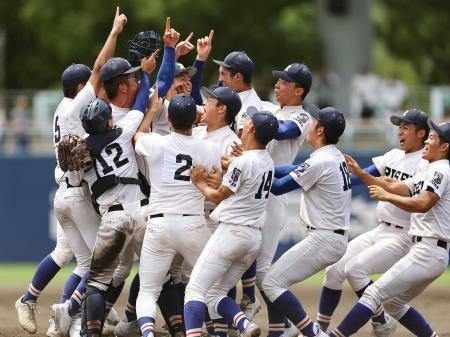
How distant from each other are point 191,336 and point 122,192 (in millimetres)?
1401

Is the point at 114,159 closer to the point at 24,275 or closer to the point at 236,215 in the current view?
the point at 236,215

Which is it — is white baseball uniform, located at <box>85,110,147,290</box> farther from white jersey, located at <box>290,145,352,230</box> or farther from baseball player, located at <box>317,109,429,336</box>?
baseball player, located at <box>317,109,429,336</box>

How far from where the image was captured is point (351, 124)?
67.4 ft

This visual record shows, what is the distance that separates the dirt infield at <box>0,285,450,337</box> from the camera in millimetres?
12031

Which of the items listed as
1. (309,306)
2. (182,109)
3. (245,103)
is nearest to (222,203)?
(182,109)

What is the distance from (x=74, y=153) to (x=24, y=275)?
711cm

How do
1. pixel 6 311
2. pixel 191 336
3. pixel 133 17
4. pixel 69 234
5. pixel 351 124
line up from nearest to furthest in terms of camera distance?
1. pixel 191 336
2. pixel 69 234
3. pixel 6 311
4. pixel 351 124
5. pixel 133 17

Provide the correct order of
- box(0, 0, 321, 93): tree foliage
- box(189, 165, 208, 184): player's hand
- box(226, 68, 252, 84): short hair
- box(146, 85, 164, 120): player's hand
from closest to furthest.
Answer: box(189, 165, 208, 184): player's hand
box(146, 85, 164, 120): player's hand
box(226, 68, 252, 84): short hair
box(0, 0, 321, 93): tree foliage

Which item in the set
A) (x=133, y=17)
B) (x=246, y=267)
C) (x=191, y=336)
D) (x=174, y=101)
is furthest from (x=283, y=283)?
(x=133, y=17)

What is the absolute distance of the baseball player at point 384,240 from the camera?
1080 cm

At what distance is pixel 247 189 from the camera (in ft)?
32.2

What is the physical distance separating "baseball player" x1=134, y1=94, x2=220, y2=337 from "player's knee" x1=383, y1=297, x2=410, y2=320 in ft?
6.04

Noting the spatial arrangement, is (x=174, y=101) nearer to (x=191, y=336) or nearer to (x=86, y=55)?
(x=191, y=336)

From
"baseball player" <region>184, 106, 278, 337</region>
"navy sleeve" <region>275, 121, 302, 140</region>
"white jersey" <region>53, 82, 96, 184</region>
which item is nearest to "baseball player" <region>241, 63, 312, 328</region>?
"navy sleeve" <region>275, 121, 302, 140</region>
